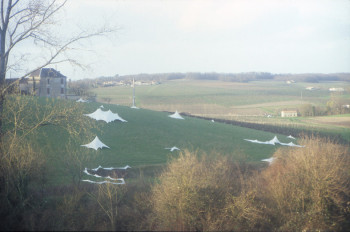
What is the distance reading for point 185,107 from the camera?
66.8 meters

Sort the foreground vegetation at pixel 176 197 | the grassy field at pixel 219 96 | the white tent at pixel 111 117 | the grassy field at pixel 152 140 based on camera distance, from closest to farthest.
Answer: the foreground vegetation at pixel 176 197
the grassy field at pixel 152 140
the white tent at pixel 111 117
the grassy field at pixel 219 96

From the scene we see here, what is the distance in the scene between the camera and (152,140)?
3419 centimetres

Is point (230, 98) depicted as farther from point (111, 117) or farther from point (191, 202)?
point (191, 202)

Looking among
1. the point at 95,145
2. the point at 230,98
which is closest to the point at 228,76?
the point at 230,98

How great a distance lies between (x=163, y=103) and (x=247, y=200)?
59.4 metres

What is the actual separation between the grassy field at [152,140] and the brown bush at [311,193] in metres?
8.50

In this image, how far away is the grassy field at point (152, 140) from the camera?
26.2 meters

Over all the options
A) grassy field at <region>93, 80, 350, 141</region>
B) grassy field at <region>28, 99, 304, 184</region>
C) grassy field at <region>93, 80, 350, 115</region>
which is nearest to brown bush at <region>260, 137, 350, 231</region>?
grassy field at <region>28, 99, 304, 184</region>

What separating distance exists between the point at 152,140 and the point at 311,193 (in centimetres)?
2341

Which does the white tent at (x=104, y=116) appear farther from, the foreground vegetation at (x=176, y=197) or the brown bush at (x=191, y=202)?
the brown bush at (x=191, y=202)

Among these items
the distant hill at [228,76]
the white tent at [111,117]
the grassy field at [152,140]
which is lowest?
the grassy field at [152,140]

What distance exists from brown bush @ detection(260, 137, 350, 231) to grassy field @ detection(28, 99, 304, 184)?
8495mm

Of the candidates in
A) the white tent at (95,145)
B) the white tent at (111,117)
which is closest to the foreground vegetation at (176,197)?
the white tent at (95,145)

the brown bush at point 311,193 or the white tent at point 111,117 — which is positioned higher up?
the white tent at point 111,117
